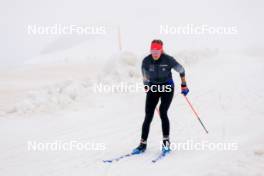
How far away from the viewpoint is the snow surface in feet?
24.9

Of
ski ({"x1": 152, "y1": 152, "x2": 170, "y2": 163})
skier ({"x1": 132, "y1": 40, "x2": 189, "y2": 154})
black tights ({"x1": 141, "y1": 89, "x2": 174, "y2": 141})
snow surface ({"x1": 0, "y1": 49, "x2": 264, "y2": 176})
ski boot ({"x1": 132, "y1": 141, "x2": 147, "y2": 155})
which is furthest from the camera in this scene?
ski boot ({"x1": 132, "y1": 141, "x2": 147, "y2": 155})

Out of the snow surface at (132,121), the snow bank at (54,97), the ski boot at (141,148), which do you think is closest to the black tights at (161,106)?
the ski boot at (141,148)

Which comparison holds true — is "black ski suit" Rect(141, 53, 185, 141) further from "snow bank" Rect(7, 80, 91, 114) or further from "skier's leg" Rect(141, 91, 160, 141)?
"snow bank" Rect(7, 80, 91, 114)

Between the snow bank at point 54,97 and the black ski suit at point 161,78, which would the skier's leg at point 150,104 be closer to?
the black ski suit at point 161,78

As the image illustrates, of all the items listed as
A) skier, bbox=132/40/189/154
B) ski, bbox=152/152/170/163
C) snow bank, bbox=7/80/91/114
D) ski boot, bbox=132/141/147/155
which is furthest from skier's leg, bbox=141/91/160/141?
snow bank, bbox=7/80/91/114

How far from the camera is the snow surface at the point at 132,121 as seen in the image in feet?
24.9

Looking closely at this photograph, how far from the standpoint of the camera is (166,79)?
26.4 feet

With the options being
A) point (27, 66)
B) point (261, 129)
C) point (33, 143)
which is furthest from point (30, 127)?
A: point (27, 66)

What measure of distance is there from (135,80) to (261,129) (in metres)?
6.19

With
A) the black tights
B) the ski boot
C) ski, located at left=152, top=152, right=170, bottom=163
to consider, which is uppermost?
the black tights

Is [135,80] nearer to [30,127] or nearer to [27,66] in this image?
[30,127]

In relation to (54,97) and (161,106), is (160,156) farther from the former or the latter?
(54,97)

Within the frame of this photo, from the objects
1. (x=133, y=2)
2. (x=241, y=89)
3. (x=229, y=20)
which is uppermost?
(x=133, y=2)

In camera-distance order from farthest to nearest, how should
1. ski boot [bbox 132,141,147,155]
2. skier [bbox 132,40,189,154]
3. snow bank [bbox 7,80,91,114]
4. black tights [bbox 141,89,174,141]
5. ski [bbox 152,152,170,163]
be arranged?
snow bank [bbox 7,80,91,114], ski boot [bbox 132,141,147,155], black tights [bbox 141,89,174,141], skier [bbox 132,40,189,154], ski [bbox 152,152,170,163]
